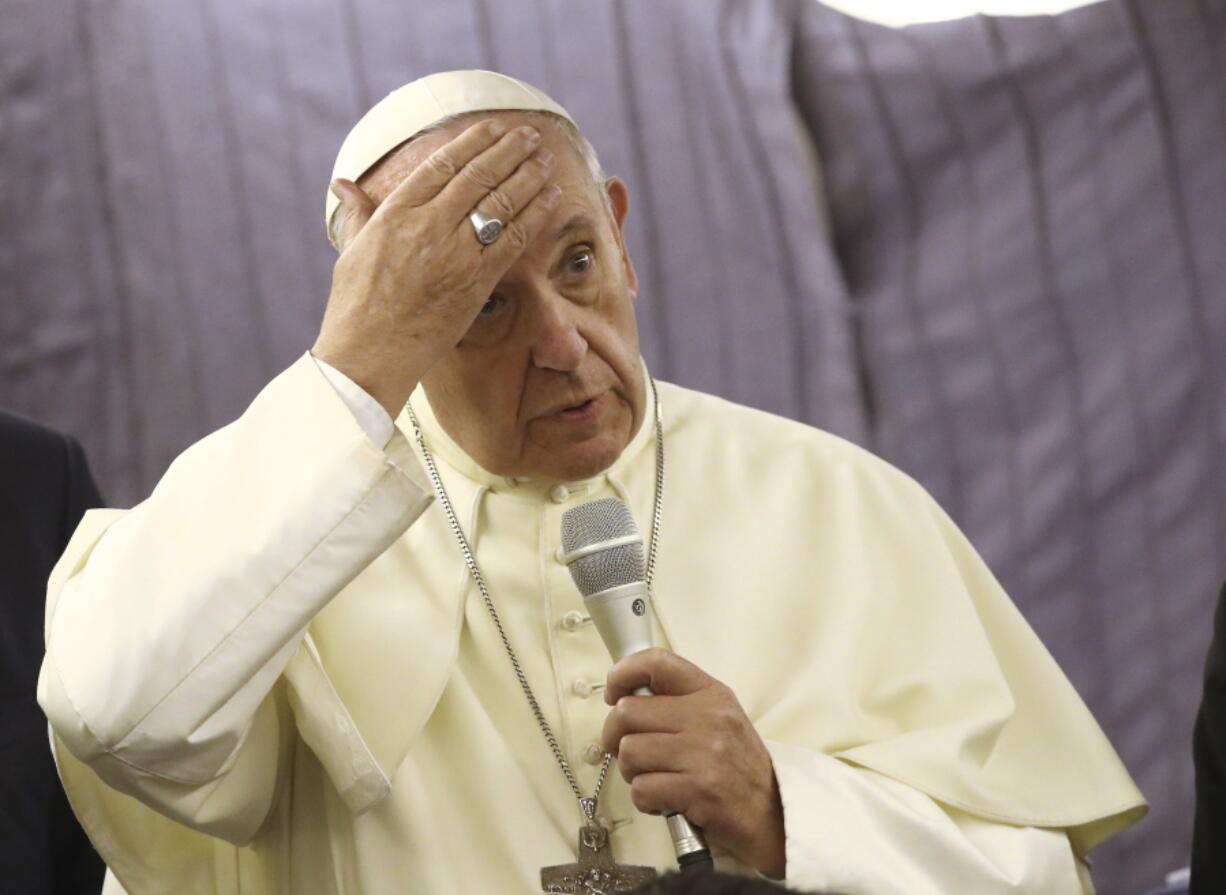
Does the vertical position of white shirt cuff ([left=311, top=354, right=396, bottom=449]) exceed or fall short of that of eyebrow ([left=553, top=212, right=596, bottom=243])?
it falls short

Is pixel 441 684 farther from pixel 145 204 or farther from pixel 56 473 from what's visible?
pixel 145 204

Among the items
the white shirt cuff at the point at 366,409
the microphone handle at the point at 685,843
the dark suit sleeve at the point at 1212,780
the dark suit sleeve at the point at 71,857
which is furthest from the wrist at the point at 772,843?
the dark suit sleeve at the point at 71,857

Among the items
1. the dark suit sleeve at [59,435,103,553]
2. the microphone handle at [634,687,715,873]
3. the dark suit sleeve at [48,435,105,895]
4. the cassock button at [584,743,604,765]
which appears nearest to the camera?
the microphone handle at [634,687,715,873]

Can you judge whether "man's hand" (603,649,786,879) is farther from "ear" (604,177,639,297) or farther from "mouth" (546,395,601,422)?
"ear" (604,177,639,297)

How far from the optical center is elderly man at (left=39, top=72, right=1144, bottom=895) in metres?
1.96

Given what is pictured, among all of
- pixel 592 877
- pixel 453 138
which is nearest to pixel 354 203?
pixel 453 138

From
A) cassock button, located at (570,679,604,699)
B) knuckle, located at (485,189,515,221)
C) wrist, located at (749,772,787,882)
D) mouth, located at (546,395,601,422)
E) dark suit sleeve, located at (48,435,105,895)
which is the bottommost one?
dark suit sleeve, located at (48,435,105,895)

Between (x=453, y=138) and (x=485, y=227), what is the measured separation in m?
0.35

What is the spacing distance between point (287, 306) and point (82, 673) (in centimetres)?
183

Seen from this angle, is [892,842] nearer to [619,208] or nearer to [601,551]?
[601,551]

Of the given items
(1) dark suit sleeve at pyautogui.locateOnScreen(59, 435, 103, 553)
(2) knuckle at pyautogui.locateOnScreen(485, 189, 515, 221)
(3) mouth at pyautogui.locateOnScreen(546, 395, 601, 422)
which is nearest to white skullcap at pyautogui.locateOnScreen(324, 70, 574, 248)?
(2) knuckle at pyautogui.locateOnScreen(485, 189, 515, 221)

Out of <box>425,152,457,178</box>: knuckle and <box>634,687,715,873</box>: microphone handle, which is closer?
<box>634,687,715,873</box>: microphone handle

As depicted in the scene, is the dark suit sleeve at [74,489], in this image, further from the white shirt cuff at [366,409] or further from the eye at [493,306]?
the white shirt cuff at [366,409]

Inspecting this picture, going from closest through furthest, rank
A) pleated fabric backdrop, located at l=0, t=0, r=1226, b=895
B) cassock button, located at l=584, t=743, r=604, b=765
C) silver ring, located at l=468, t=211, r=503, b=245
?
silver ring, located at l=468, t=211, r=503, b=245 → cassock button, located at l=584, t=743, r=604, b=765 → pleated fabric backdrop, located at l=0, t=0, r=1226, b=895
